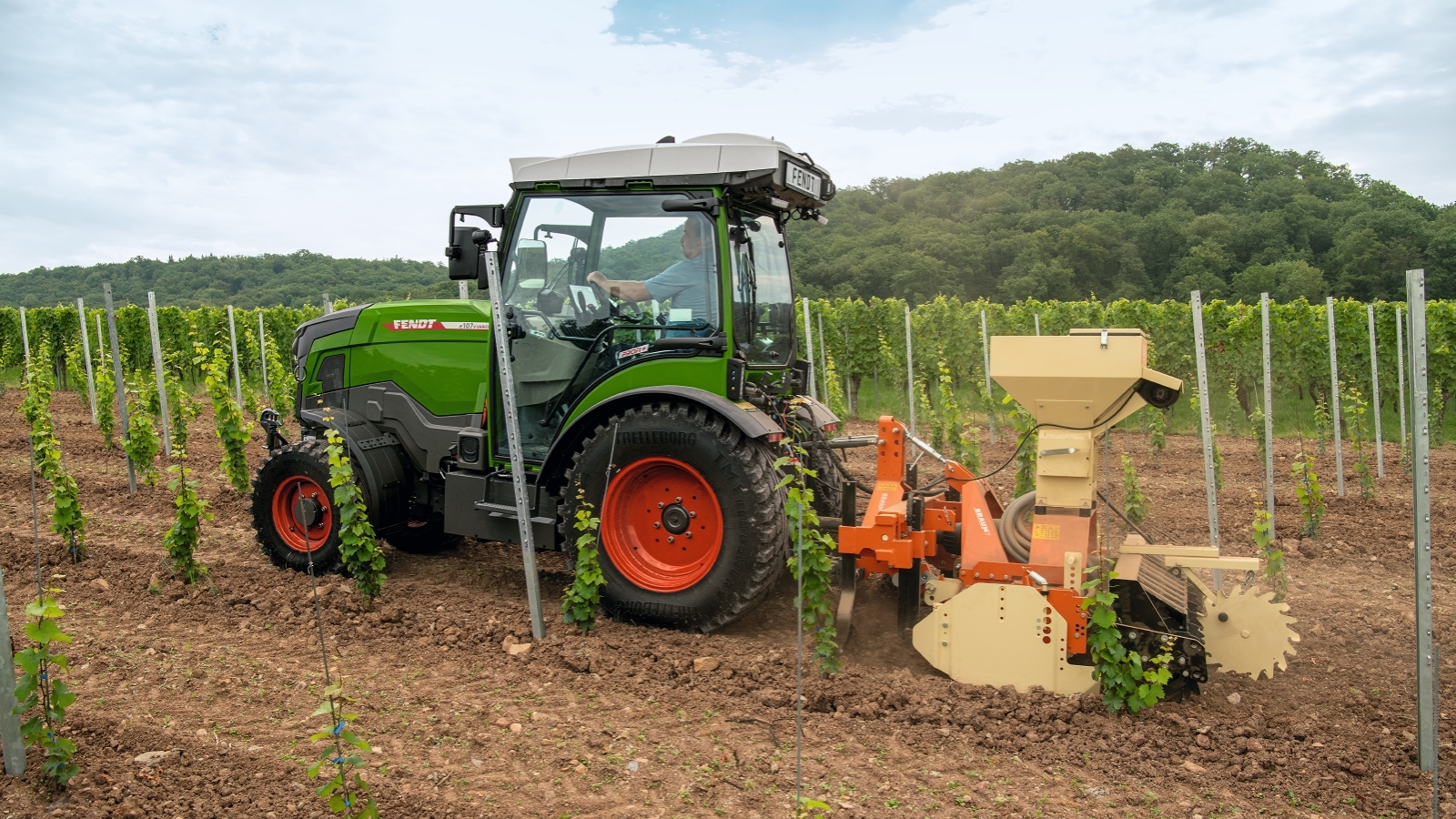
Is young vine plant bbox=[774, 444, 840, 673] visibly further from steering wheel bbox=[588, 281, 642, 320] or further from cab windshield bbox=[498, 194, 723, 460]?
steering wheel bbox=[588, 281, 642, 320]

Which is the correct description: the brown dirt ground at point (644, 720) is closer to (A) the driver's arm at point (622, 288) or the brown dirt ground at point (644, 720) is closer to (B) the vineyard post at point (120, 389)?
(A) the driver's arm at point (622, 288)

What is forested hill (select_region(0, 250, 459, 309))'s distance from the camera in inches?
1118

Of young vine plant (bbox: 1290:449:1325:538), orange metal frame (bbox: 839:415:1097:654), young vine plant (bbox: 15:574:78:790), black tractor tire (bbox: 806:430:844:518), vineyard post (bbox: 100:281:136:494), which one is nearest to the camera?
young vine plant (bbox: 15:574:78:790)

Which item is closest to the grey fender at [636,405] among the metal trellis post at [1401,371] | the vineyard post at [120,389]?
the vineyard post at [120,389]

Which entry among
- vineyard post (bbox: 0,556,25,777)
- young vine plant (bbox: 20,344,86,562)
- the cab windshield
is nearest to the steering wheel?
the cab windshield

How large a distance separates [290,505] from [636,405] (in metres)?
2.54

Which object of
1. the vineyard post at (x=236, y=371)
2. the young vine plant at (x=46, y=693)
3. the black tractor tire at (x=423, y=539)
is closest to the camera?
the young vine plant at (x=46, y=693)

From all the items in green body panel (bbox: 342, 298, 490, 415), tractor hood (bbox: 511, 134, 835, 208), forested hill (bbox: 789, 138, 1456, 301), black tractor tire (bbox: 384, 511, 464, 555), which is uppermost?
forested hill (bbox: 789, 138, 1456, 301)

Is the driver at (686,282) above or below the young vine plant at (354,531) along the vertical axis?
above

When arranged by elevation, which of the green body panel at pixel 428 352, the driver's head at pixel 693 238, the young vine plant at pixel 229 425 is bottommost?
the young vine plant at pixel 229 425

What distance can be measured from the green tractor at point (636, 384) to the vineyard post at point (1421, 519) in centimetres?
238

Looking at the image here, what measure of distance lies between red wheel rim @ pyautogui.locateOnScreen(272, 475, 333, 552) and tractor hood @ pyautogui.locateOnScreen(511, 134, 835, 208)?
226cm

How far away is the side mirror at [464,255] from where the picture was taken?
485 centimetres

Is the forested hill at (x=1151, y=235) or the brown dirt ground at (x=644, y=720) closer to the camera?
the brown dirt ground at (x=644, y=720)
